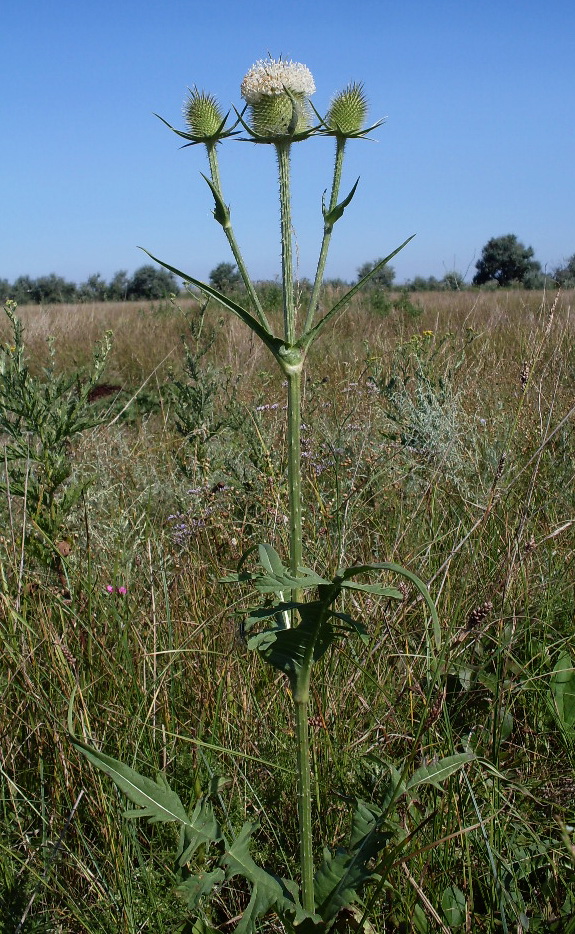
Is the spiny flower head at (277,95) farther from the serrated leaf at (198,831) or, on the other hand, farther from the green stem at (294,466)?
the serrated leaf at (198,831)

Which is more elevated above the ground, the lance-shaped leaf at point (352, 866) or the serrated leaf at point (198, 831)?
the serrated leaf at point (198, 831)

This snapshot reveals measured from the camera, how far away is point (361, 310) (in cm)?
1017

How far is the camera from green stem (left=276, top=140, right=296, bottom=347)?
3.49 feet

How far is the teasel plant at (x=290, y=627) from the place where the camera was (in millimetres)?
1064

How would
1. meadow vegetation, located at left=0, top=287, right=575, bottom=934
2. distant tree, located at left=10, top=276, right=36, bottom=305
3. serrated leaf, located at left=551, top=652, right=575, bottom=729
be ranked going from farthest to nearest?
distant tree, located at left=10, top=276, right=36, bottom=305
serrated leaf, located at left=551, top=652, right=575, bottom=729
meadow vegetation, located at left=0, top=287, right=575, bottom=934

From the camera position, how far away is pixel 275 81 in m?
1.20

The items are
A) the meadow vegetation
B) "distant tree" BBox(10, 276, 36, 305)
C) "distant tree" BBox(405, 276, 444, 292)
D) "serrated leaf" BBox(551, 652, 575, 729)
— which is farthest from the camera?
"distant tree" BBox(10, 276, 36, 305)

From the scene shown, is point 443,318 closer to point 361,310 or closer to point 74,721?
point 361,310

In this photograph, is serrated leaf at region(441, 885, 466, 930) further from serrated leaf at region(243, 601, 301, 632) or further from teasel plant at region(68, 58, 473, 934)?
serrated leaf at region(243, 601, 301, 632)

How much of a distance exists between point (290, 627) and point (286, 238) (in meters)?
0.57

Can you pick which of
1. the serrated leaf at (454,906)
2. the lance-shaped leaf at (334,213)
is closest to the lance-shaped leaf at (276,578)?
the lance-shaped leaf at (334,213)

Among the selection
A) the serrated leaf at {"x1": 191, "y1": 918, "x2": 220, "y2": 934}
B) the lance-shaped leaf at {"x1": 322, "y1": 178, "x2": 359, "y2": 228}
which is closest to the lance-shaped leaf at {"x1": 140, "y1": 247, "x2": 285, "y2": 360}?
the lance-shaped leaf at {"x1": 322, "y1": 178, "x2": 359, "y2": 228}

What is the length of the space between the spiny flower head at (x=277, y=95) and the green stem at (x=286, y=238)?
0.03 m

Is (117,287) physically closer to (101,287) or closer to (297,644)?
(101,287)
